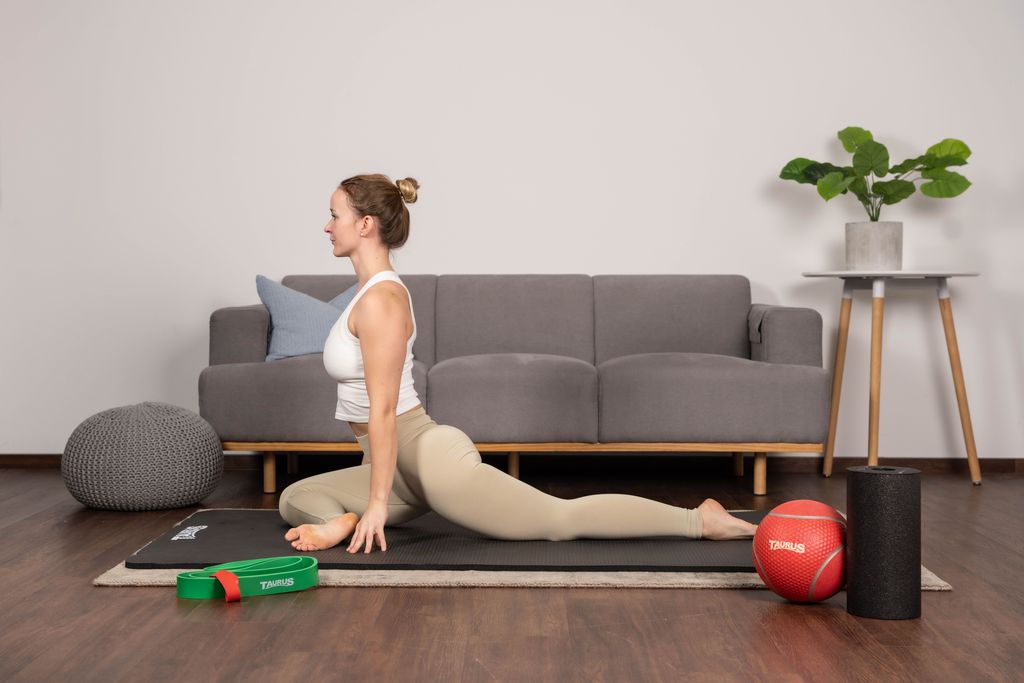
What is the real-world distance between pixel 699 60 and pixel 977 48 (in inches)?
47.4

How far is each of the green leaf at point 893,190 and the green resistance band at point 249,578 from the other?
2995 millimetres

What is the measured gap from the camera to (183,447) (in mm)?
3762

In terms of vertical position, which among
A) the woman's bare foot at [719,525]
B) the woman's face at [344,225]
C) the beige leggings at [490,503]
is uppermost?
the woman's face at [344,225]

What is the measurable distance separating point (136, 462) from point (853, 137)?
3.07 metres

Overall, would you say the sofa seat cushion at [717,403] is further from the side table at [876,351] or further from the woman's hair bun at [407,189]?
the woman's hair bun at [407,189]

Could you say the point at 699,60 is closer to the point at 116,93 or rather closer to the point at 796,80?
the point at 796,80

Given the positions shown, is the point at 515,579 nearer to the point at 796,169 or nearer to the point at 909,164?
the point at 796,169

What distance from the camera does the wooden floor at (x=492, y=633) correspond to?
2.01 meters

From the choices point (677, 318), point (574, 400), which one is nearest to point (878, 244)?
point (677, 318)

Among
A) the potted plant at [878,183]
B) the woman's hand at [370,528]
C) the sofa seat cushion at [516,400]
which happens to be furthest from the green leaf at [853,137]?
the woman's hand at [370,528]

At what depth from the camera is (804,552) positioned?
2.41 metres

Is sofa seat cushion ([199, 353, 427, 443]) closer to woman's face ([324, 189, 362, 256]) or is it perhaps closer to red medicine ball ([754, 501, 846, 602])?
woman's face ([324, 189, 362, 256])

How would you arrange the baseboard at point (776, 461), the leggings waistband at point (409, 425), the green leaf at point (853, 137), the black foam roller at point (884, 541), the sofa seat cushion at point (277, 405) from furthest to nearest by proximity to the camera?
the baseboard at point (776, 461), the green leaf at point (853, 137), the sofa seat cushion at point (277, 405), the leggings waistband at point (409, 425), the black foam roller at point (884, 541)

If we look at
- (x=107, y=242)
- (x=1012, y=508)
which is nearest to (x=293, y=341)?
(x=107, y=242)
